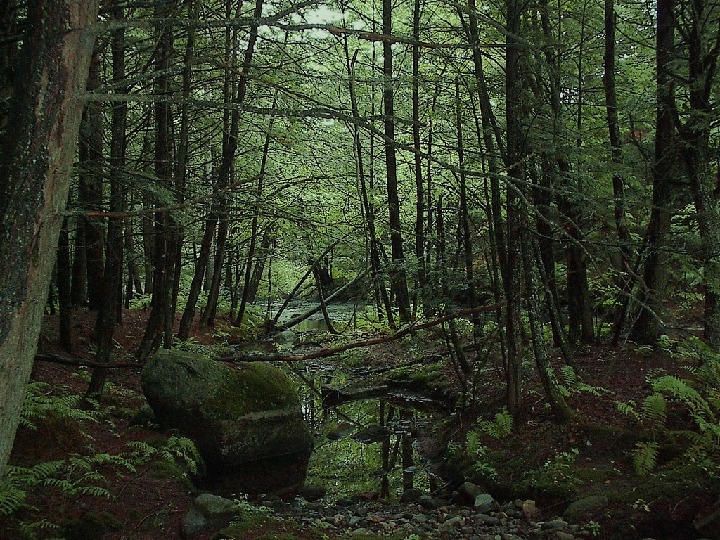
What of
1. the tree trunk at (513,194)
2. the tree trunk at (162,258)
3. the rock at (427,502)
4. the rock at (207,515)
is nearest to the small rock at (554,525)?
the rock at (427,502)

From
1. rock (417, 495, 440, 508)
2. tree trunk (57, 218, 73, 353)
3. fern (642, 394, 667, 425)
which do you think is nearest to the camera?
fern (642, 394, 667, 425)

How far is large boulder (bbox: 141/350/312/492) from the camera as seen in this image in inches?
308

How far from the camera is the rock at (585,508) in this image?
17.7 feet

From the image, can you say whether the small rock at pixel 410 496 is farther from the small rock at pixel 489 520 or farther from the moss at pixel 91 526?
the moss at pixel 91 526

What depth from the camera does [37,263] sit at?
254 cm

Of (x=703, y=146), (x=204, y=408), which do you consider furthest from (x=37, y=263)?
(x=703, y=146)

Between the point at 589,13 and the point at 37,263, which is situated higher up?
the point at 589,13

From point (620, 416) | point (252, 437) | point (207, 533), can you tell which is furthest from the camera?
point (252, 437)

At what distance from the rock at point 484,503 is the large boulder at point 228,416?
2719 millimetres

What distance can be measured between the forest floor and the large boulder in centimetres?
53

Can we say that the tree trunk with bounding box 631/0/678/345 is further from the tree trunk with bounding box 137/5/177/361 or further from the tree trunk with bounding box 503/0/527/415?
the tree trunk with bounding box 137/5/177/361

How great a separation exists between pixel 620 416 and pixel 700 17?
5.49m

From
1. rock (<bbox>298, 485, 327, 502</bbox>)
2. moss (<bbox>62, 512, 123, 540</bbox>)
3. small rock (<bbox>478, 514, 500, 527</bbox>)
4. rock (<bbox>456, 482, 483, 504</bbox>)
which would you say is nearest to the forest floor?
moss (<bbox>62, 512, 123, 540</bbox>)

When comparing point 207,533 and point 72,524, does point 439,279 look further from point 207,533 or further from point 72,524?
point 72,524
